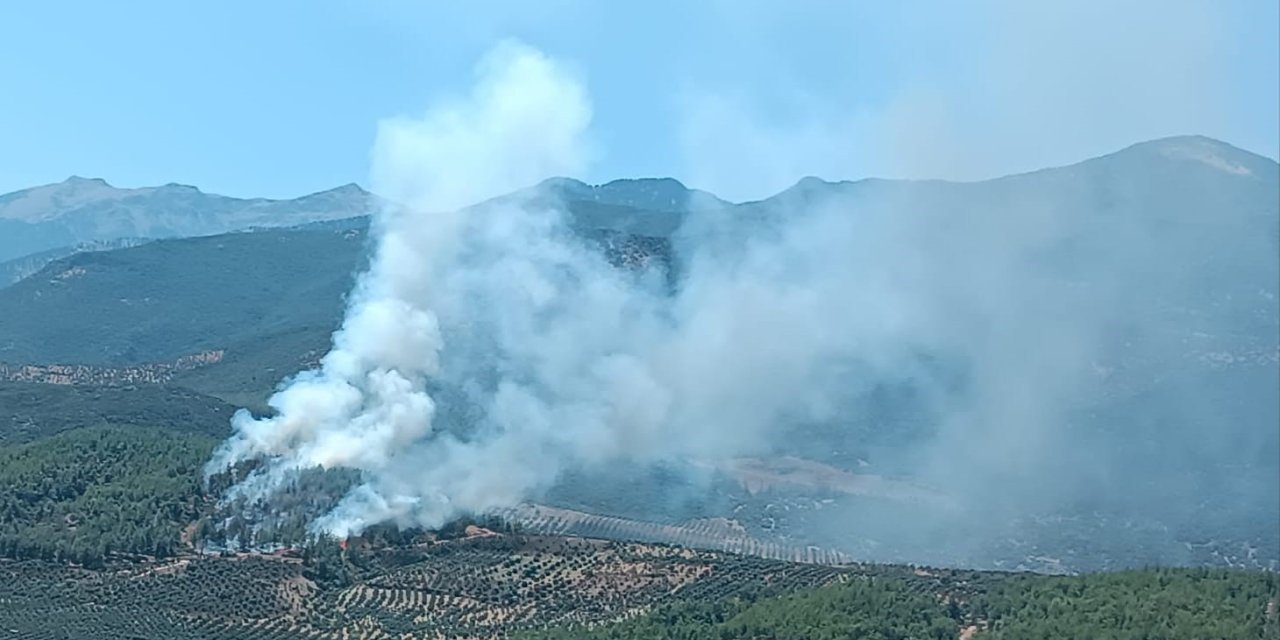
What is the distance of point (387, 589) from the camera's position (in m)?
82.1

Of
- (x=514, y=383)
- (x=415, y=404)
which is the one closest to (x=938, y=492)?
(x=514, y=383)

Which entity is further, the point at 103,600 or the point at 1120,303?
the point at 1120,303

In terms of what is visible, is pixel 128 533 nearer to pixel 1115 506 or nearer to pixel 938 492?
pixel 938 492

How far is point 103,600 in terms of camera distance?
252 ft

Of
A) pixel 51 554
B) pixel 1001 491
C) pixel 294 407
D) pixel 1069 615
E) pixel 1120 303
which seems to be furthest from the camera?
pixel 1120 303

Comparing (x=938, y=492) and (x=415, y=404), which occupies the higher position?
(x=415, y=404)

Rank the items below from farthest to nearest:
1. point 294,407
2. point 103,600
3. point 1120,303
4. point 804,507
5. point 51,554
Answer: point 1120,303
point 804,507
point 294,407
point 51,554
point 103,600

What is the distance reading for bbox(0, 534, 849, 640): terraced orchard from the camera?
2936 inches

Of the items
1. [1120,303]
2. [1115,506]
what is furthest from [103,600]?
[1120,303]

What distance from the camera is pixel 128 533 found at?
86.6 metres

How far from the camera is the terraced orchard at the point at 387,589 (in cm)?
7456

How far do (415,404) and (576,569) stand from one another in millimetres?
30242

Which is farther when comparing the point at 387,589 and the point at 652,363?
the point at 652,363

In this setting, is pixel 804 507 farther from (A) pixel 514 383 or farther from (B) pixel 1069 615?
(B) pixel 1069 615
